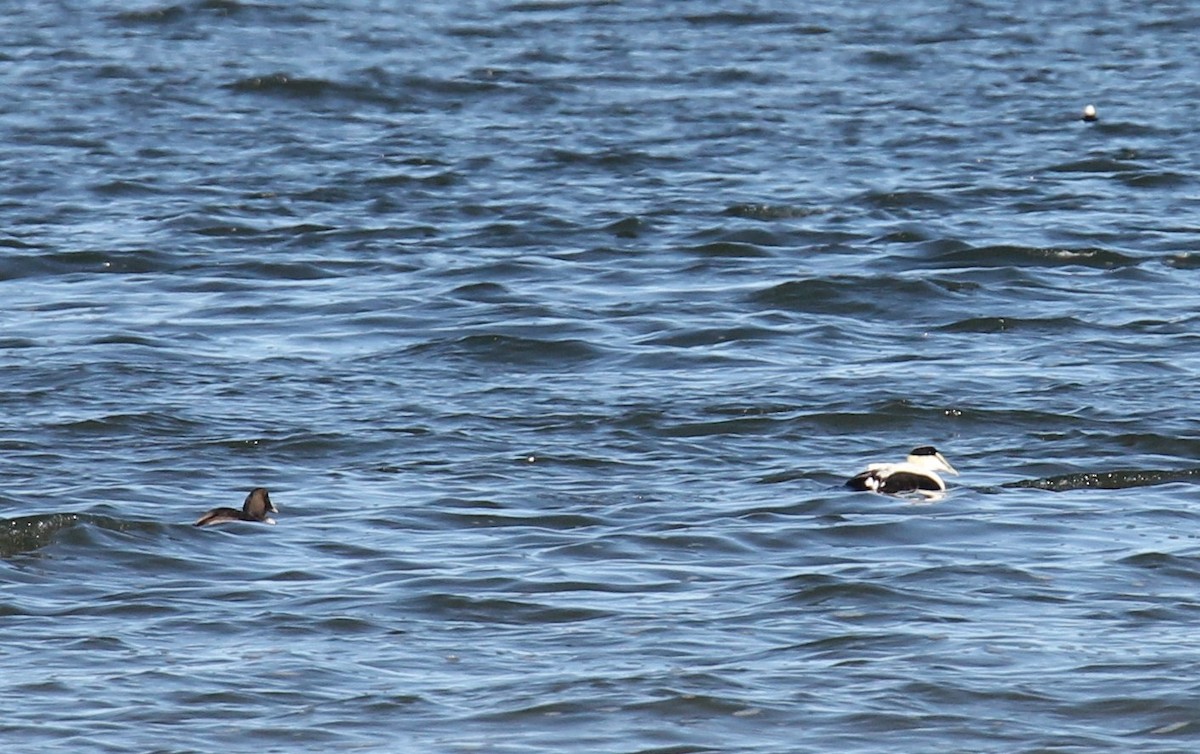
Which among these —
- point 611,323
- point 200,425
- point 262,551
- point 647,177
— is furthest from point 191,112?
point 262,551

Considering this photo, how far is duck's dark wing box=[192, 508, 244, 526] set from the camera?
9.72 meters

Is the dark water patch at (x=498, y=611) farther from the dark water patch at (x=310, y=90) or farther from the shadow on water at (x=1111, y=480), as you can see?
the dark water patch at (x=310, y=90)

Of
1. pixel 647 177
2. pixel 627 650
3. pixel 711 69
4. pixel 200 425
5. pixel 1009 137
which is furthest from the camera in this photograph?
pixel 711 69

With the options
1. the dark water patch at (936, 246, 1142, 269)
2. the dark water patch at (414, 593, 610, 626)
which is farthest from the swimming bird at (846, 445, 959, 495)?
the dark water patch at (936, 246, 1142, 269)

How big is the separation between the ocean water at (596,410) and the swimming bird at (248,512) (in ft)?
0.47

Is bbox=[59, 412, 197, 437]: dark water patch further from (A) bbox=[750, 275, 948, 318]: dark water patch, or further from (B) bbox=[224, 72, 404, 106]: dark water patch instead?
(B) bbox=[224, 72, 404, 106]: dark water patch

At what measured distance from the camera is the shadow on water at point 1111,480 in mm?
10695

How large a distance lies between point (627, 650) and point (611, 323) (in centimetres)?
630

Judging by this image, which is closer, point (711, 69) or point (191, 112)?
point (191, 112)

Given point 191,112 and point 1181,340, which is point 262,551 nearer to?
point 1181,340

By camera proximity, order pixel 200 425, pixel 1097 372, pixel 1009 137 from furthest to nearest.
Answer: pixel 1009 137 < pixel 1097 372 < pixel 200 425

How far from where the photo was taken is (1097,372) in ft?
42.1

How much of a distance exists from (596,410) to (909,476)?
7.81ft

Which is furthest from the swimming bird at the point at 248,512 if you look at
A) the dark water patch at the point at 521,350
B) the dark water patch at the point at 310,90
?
the dark water patch at the point at 310,90
